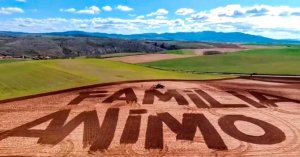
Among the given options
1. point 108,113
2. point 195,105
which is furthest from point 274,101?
point 108,113

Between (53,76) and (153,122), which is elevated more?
(53,76)

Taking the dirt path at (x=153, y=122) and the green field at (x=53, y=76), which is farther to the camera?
the green field at (x=53, y=76)

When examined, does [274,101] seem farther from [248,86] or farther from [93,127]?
[93,127]

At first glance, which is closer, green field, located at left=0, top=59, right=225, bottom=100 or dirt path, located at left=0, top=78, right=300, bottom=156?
dirt path, located at left=0, top=78, right=300, bottom=156

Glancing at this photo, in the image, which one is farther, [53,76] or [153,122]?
[53,76]
